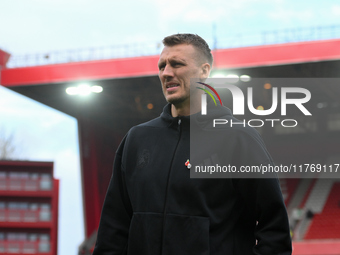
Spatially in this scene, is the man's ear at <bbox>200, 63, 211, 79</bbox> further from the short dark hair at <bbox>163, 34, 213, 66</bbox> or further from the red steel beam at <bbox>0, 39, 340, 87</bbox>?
the red steel beam at <bbox>0, 39, 340, 87</bbox>

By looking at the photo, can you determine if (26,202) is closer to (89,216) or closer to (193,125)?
(89,216)

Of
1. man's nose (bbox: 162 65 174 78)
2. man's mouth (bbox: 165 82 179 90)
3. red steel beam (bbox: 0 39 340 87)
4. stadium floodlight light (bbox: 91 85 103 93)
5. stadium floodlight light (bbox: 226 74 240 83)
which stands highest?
red steel beam (bbox: 0 39 340 87)

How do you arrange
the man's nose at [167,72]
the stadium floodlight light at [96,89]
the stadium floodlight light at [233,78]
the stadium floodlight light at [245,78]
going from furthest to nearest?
1. the stadium floodlight light at [96,89]
2. the stadium floodlight light at [245,78]
3. the stadium floodlight light at [233,78]
4. the man's nose at [167,72]

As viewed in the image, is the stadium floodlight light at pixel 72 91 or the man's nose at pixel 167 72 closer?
the man's nose at pixel 167 72

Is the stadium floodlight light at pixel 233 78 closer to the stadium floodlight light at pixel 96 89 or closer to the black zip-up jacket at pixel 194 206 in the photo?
the stadium floodlight light at pixel 96 89

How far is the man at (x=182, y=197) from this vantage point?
1669mm

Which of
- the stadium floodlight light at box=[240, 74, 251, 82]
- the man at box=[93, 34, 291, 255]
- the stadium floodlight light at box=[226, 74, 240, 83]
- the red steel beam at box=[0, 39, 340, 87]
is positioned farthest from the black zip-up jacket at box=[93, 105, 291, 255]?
the stadium floodlight light at box=[240, 74, 251, 82]

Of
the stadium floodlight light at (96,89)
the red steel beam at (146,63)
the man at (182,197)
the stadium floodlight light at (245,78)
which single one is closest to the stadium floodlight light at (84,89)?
the stadium floodlight light at (96,89)

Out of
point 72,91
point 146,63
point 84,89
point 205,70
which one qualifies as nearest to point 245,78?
point 146,63

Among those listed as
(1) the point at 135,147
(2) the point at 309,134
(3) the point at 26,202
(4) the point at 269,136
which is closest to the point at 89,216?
(3) the point at 26,202

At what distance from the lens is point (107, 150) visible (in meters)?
17.7

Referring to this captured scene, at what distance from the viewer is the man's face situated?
Answer: 180cm

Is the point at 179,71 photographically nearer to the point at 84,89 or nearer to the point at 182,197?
the point at 182,197

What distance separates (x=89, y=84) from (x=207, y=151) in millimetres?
11546
